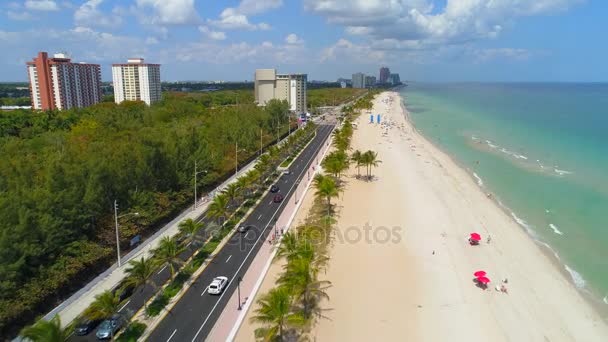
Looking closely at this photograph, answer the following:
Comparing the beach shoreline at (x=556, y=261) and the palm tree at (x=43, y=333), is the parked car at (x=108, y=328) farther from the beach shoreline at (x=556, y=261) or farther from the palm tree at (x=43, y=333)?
the beach shoreline at (x=556, y=261)

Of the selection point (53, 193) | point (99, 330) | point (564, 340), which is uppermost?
point (53, 193)

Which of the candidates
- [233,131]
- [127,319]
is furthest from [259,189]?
[127,319]

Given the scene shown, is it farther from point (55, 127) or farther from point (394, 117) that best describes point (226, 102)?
point (55, 127)

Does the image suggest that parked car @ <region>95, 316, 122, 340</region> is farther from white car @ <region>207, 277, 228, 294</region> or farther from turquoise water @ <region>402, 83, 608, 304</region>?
turquoise water @ <region>402, 83, 608, 304</region>

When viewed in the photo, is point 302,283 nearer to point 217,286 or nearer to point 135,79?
point 217,286

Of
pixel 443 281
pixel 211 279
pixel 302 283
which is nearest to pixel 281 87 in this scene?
pixel 211 279
